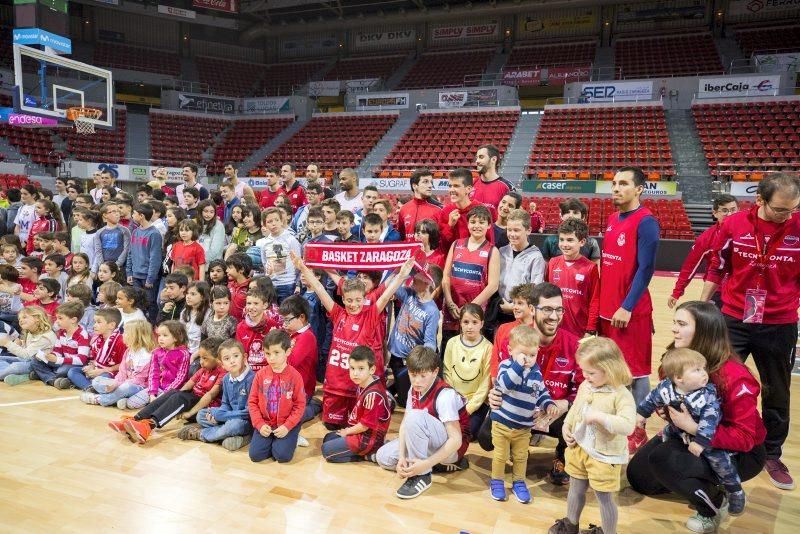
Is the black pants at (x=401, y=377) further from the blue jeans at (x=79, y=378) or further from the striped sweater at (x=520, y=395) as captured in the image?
the blue jeans at (x=79, y=378)

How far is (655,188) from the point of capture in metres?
14.0

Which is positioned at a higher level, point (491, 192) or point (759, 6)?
point (759, 6)

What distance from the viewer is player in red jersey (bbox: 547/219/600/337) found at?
3.60m

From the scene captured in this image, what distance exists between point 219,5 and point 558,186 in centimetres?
1626

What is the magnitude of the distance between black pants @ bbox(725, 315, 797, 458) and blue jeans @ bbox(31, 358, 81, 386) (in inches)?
213

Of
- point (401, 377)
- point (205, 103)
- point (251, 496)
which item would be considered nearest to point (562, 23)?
point (205, 103)

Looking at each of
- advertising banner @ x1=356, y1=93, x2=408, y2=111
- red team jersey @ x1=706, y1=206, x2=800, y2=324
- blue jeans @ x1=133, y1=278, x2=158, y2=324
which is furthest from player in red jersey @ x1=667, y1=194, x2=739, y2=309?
advertising banner @ x1=356, y1=93, x2=408, y2=111

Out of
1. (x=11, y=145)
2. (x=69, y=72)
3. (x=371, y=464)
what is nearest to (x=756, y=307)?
(x=371, y=464)

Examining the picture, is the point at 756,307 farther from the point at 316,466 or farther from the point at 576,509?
the point at 316,466

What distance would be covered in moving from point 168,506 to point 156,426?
101 cm

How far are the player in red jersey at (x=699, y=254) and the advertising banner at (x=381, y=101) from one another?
17221 millimetres

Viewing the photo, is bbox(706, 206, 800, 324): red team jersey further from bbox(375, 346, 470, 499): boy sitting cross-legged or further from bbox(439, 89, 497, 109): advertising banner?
bbox(439, 89, 497, 109): advertising banner

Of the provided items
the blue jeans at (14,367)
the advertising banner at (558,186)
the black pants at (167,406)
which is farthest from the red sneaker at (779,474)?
the advertising banner at (558,186)

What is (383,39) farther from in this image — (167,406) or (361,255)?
(167,406)
